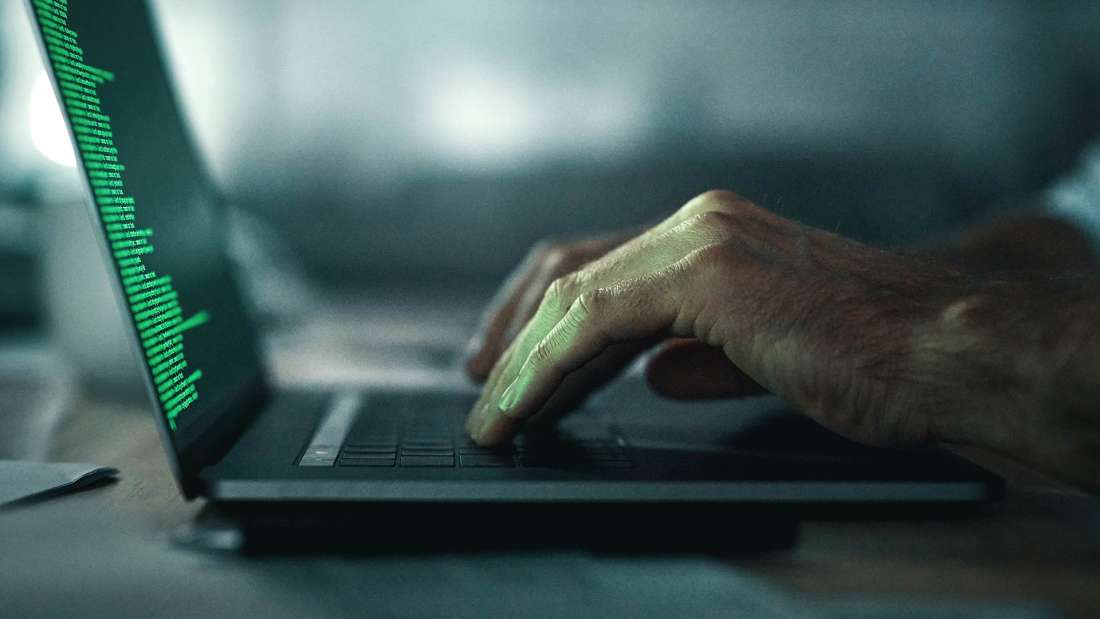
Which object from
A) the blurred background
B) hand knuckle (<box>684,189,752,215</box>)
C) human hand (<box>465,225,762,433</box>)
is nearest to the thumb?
human hand (<box>465,225,762,433</box>)

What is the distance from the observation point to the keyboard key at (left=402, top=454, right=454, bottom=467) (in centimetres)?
49

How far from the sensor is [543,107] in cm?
218

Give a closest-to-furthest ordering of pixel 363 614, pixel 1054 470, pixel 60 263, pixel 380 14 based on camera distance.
→ pixel 363 614, pixel 1054 470, pixel 60 263, pixel 380 14

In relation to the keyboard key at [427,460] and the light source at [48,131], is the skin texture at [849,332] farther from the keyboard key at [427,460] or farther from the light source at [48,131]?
the light source at [48,131]

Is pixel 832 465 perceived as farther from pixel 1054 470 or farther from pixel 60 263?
pixel 60 263

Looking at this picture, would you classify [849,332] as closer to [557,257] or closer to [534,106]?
[557,257]

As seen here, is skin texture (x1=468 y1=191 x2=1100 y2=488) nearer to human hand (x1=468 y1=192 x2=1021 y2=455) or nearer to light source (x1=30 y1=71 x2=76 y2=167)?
human hand (x1=468 y1=192 x2=1021 y2=455)

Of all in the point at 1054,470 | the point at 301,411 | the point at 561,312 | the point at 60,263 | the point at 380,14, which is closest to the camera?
the point at 1054,470

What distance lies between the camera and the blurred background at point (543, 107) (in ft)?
7.06

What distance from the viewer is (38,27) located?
44 centimetres

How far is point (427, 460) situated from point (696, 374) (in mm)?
261

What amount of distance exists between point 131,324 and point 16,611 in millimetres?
137

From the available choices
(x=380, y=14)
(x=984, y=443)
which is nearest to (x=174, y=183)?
(x=984, y=443)

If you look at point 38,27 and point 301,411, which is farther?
point 301,411
